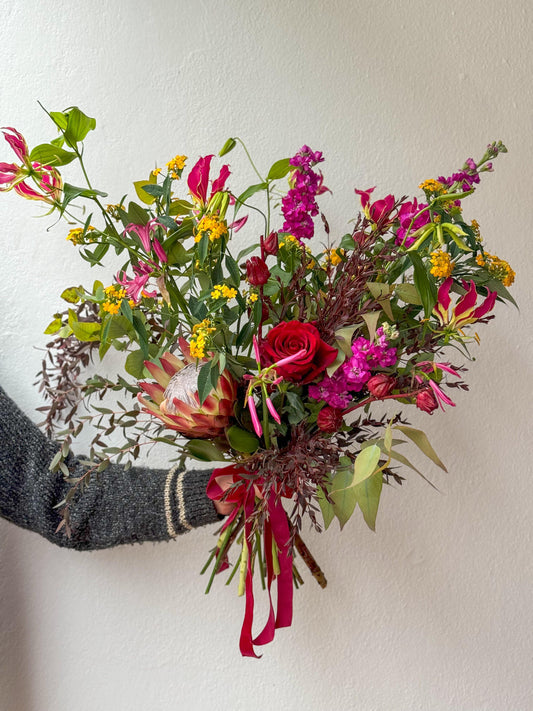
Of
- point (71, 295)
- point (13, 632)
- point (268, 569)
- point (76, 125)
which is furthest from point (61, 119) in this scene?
point (13, 632)

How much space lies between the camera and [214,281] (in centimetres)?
71

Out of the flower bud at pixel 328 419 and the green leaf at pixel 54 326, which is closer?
the flower bud at pixel 328 419

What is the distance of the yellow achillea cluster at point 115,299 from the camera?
0.68 meters

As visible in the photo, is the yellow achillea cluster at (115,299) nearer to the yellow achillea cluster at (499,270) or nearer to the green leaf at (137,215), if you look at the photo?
the green leaf at (137,215)

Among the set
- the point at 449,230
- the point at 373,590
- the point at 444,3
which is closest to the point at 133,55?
the point at 444,3

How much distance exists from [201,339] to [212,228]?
0.12 metres

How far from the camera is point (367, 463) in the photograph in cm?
64

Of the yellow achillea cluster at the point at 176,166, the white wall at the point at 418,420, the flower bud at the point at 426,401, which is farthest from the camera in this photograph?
the white wall at the point at 418,420

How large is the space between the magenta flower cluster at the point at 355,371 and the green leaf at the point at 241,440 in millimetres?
96

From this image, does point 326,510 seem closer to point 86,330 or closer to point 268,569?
point 268,569

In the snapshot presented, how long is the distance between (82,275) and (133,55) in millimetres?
369

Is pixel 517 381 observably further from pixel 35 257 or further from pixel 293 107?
pixel 35 257

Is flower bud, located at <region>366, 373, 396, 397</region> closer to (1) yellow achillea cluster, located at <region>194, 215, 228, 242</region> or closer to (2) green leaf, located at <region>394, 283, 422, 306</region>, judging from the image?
(2) green leaf, located at <region>394, 283, 422, 306</region>

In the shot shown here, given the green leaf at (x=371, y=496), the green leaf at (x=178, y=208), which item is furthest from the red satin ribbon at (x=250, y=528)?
the green leaf at (x=178, y=208)
